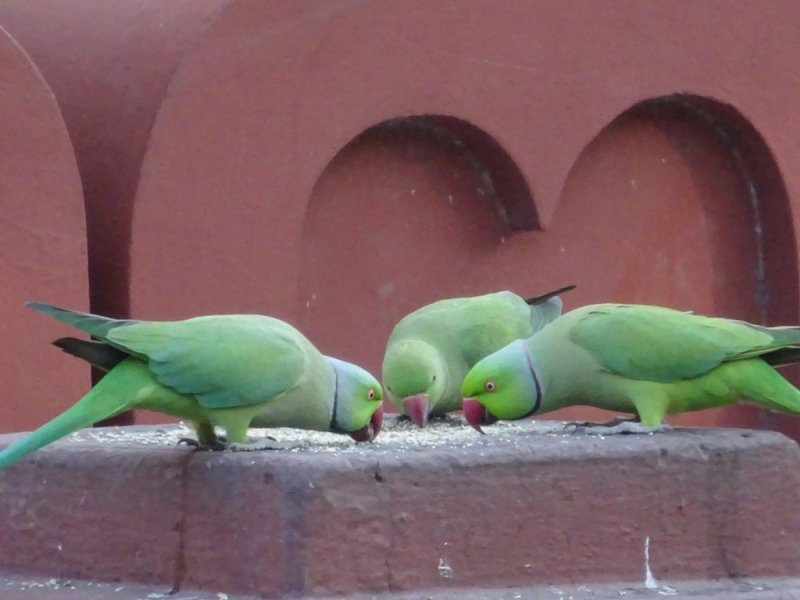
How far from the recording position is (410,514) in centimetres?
302

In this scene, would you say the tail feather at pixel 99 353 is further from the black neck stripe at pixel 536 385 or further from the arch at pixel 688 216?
the arch at pixel 688 216

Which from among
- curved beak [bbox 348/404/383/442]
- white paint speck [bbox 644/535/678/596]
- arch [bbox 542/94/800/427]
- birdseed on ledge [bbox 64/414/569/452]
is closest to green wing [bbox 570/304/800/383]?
birdseed on ledge [bbox 64/414/569/452]

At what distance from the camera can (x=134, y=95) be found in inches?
210

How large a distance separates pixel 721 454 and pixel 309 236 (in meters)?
2.63

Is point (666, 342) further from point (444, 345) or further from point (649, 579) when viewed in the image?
point (444, 345)

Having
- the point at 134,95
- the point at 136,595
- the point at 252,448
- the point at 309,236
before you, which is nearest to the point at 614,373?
the point at 252,448

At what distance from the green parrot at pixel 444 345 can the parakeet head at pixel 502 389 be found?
50cm

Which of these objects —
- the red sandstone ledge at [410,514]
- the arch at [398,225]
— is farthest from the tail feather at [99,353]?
the arch at [398,225]

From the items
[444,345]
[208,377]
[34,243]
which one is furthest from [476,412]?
[34,243]

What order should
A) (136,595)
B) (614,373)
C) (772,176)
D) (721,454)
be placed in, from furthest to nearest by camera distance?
(772,176), (614,373), (721,454), (136,595)

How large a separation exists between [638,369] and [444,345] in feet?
3.27

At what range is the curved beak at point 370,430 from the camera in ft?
11.2

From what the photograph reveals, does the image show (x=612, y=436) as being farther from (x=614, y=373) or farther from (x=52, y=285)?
(x=52, y=285)

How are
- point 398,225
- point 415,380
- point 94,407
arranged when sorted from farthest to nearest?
point 398,225 < point 415,380 < point 94,407
